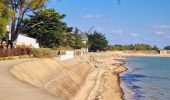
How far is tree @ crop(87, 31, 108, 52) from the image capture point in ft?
549

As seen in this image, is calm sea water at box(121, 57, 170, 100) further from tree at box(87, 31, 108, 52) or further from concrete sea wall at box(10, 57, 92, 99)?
tree at box(87, 31, 108, 52)

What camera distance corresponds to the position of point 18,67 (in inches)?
1426

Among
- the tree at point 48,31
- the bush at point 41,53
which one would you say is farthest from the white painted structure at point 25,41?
the bush at point 41,53

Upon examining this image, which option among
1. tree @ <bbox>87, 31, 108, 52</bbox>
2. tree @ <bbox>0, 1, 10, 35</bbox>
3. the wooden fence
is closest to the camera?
tree @ <bbox>0, 1, 10, 35</bbox>

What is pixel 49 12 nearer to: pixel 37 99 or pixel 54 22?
pixel 54 22

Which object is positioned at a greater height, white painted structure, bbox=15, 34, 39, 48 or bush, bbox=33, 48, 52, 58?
white painted structure, bbox=15, 34, 39, 48

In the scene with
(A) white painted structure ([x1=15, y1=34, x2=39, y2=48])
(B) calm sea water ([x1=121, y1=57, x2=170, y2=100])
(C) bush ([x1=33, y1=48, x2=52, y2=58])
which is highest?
(A) white painted structure ([x1=15, y1=34, x2=39, y2=48])

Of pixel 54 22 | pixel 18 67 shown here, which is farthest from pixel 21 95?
pixel 54 22

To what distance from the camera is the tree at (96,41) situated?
167375 millimetres

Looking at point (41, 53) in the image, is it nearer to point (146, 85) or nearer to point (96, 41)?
point (146, 85)

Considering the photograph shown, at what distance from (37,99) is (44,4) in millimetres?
45926

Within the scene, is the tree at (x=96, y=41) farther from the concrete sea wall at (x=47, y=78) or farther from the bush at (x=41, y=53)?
the concrete sea wall at (x=47, y=78)

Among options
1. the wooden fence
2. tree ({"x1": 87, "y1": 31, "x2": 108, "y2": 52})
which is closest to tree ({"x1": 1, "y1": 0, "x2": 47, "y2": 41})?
the wooden fence

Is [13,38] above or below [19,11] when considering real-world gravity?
below
